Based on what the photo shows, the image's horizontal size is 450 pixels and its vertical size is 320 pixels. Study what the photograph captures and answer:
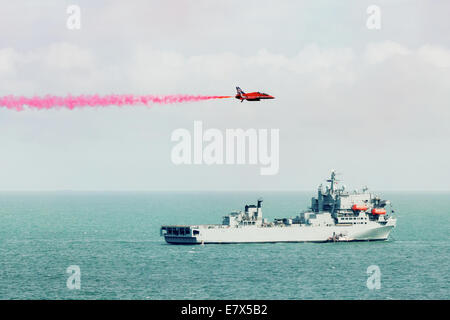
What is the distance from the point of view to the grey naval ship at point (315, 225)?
107 meters

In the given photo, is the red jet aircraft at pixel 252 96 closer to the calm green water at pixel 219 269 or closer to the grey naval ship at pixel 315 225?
the calm green water at pixel 219 269

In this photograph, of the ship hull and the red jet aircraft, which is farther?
the ship hull

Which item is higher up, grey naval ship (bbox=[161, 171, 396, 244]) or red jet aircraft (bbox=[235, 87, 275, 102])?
red jet aircraft (bbox=[235, 87, 275, 102])

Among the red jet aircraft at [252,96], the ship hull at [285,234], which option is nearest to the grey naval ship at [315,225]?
the ship hull at [285,234]

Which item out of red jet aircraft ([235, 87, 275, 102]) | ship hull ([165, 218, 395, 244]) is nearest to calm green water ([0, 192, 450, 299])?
ship hull ([165, 218, 395, 244])

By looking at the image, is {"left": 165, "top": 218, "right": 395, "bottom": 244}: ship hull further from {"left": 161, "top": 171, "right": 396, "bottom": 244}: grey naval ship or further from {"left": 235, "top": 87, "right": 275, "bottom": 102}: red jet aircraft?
{"left": 235, "top": 87, "right": 275, "bottom": 102}: red jet aircraft

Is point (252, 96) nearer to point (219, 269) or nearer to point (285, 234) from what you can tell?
point (219, 269)

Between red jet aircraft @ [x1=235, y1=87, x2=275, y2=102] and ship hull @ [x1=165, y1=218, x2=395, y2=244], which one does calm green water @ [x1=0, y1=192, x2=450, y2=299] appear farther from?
red jet aircraft @ [x1=235, y1=87, x2=275, y2=102]

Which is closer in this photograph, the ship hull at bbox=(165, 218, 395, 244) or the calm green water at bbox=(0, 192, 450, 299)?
the calm green water at bbox=(0, 192, 450, 299)

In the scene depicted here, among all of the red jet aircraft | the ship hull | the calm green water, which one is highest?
the red jet aircraft

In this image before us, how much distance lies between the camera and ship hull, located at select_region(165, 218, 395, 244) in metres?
107

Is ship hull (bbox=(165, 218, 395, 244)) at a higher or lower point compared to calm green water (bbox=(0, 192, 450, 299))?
higher
